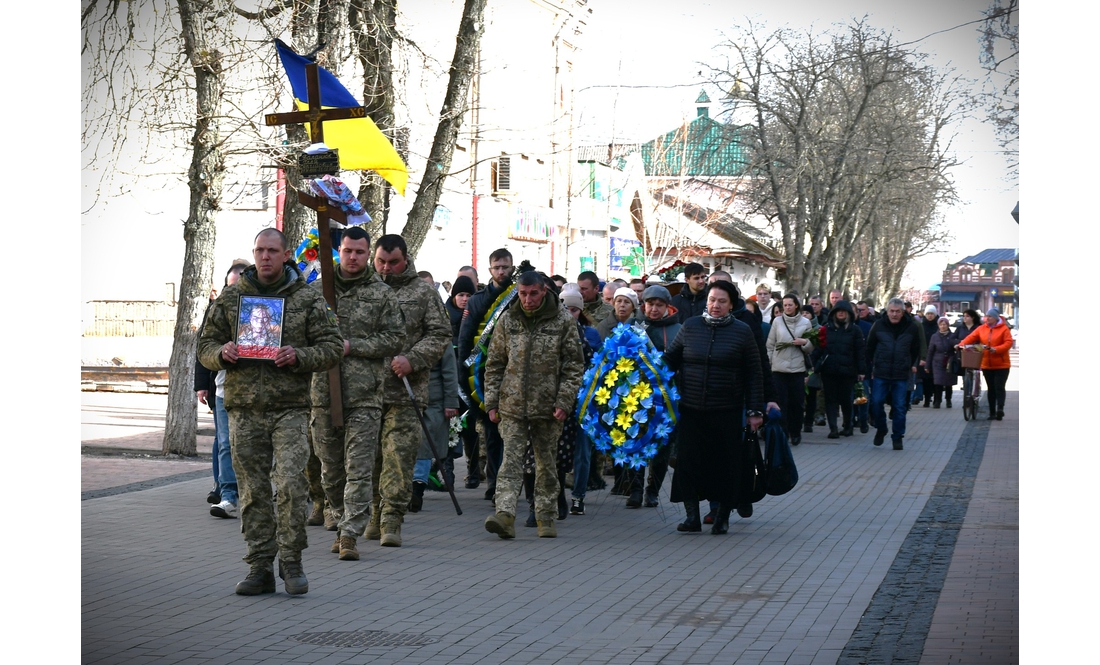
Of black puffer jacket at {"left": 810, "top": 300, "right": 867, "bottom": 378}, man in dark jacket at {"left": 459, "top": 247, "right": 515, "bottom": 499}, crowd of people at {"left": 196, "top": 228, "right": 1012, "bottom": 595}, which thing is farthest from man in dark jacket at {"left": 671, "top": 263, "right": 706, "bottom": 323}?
black puffer jacket at {"left": 810, "top": 300, "right": 867, "bottom": 378}

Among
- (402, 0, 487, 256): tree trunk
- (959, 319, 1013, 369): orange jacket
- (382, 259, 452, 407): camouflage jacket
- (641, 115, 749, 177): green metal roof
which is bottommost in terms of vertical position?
(959, 319, 1013, 369): orange jacket

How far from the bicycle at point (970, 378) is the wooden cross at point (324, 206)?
15747 millimetres

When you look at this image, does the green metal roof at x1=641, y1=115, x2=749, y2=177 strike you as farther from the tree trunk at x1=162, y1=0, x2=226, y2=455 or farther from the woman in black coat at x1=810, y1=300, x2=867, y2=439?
the tree trunk at x1=162, y1=0, x2=226, y2=455

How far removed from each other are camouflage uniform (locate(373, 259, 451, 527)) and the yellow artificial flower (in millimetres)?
1595

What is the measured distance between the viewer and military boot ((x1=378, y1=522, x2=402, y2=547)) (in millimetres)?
9742

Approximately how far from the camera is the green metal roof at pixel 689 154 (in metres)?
44.8

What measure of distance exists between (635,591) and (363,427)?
208 centimetres

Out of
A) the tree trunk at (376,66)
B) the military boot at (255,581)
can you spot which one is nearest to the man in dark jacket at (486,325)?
the military boot at (255,581)

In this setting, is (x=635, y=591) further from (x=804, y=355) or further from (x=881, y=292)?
(x=881, y=292)

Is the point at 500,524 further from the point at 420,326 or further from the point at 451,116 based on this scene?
the point at 451,116

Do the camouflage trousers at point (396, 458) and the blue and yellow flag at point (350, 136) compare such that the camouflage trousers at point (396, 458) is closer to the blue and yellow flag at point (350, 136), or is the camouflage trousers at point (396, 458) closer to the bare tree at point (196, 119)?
the blue and yellow flag at point (350, 136)

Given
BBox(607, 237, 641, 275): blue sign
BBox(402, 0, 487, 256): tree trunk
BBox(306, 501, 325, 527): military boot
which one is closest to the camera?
BBox(306, 501, 325, 527): military boot

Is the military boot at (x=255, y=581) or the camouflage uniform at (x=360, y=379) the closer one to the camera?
the military boot at (x=255, y=581)
